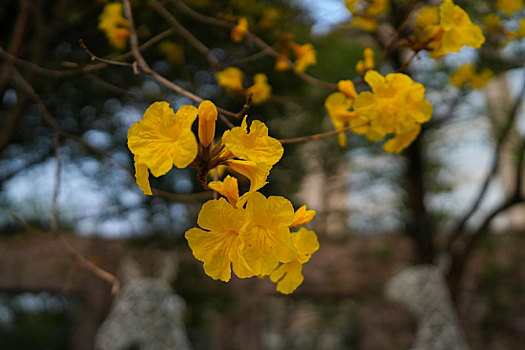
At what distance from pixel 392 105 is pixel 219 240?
0.24 metres

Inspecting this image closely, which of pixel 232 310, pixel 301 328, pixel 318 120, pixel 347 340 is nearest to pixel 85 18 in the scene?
pixel 318 120

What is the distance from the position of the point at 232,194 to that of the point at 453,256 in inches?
75.4

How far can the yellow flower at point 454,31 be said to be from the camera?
1.59ft

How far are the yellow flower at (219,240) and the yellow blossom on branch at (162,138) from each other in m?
0.04

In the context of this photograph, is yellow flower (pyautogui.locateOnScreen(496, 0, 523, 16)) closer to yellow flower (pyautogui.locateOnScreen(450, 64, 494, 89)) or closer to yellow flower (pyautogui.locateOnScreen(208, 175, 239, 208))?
yellow flower (pyautogui.locateOnScreen(450, 64, 494, 89))

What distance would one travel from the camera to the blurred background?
136 centimetres

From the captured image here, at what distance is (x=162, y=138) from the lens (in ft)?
1.09

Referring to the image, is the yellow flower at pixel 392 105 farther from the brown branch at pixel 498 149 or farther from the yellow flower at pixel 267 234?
the brown branch at pixel 498 149

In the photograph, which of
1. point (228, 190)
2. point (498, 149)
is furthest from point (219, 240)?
point (498, 149)

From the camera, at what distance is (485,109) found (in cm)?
221

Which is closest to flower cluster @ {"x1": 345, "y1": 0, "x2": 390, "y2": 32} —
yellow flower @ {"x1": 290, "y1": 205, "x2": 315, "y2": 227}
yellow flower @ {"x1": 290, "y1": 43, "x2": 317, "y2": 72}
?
yellow flower @ {"x1": 290, "y1": 43, "x2": 317, "y2": 72}

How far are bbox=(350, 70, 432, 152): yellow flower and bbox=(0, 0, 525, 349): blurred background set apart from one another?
31 centimetres

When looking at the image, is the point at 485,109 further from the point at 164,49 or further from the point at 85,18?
the point at 85,18

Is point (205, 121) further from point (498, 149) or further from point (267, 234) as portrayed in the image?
point (498, 149)
